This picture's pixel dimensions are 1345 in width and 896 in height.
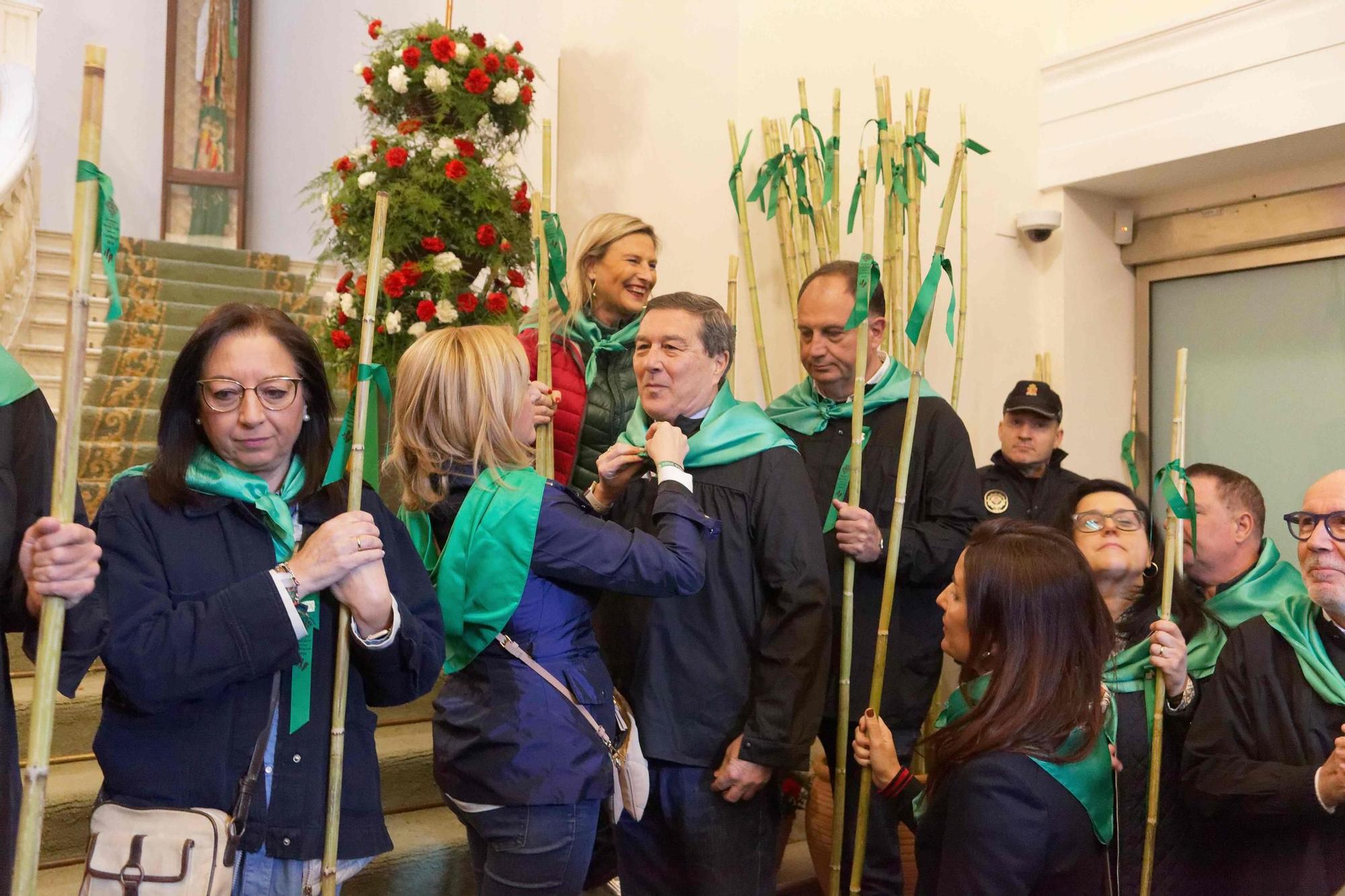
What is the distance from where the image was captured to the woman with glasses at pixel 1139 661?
6.37 feet

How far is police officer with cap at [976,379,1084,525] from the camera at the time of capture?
3582 mm

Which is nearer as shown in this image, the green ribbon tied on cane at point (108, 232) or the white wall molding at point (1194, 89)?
the green ribbon tied on cane at point (108, 232)

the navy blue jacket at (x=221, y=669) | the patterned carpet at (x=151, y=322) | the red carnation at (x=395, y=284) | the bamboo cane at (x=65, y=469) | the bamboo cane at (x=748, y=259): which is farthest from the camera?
the patterned carpet at (x=151, y=322)

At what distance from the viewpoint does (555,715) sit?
176 centimetres

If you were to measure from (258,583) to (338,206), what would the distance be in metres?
2.77

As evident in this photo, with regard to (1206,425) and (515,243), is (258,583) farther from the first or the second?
(1206,425)

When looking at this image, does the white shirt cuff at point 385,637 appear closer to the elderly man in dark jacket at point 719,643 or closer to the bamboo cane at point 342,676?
the bamboo cane at point 342,676

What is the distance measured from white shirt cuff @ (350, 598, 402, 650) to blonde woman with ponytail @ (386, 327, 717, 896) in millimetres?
249

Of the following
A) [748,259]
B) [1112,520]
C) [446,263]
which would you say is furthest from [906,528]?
[446,263]

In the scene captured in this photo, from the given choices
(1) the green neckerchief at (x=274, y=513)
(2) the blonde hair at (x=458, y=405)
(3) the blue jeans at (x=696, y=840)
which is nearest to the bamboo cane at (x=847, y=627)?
(3) the blue jeans at (x=696, y=840)

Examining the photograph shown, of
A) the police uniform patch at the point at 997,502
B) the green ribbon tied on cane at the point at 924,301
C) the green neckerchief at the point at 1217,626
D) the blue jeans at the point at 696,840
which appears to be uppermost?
the green ribbon tied on cane at the point at 924,301

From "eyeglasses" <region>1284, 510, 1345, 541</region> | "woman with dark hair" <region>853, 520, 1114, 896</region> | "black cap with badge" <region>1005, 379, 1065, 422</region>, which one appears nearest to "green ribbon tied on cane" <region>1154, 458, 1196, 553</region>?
"eyeglasses" <region>1284, 510, 1345, 541</region>

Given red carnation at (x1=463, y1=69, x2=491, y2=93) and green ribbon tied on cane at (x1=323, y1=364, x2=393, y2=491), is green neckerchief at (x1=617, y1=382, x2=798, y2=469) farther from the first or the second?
red carnation at (x1=463, y1=69, x2=491, y2=93)

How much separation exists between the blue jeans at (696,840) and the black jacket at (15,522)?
932mm
